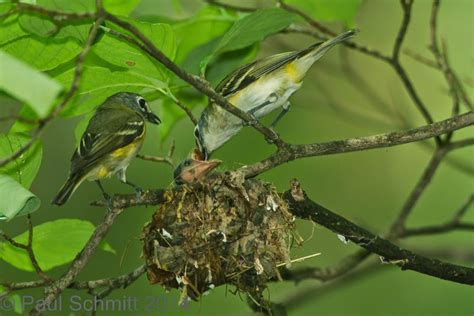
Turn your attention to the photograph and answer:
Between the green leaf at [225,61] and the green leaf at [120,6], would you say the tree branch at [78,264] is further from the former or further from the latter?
the green leaf at [225,61]

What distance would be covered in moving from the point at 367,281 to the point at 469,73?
2.55 metres

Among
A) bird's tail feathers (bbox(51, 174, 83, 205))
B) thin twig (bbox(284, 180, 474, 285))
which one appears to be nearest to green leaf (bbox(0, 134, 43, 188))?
bird's tail feathers (bbox(51, 174, 83, 205))

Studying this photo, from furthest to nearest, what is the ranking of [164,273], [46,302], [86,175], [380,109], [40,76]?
[380,109] < [86,175] < [164,273] < [46,302] < [40,76]

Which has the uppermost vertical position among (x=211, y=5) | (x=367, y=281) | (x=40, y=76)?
(x=211, y=5)

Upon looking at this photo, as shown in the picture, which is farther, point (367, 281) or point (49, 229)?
point (367, 281)

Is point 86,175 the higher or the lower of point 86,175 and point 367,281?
the higher

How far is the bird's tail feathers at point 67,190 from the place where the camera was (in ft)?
13.7

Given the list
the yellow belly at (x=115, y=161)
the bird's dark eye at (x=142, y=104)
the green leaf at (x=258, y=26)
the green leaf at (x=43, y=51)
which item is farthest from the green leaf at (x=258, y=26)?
the bird's dark eye at (x=142, y=104)

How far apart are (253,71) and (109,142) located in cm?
101

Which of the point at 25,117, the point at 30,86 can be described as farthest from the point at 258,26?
the point at 30,86

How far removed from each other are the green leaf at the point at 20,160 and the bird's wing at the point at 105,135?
0.92 metres

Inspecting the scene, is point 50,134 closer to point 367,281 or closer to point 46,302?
point 367,281

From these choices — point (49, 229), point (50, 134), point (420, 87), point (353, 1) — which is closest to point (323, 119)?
point (420, 87)

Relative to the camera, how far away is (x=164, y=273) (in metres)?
4.16
